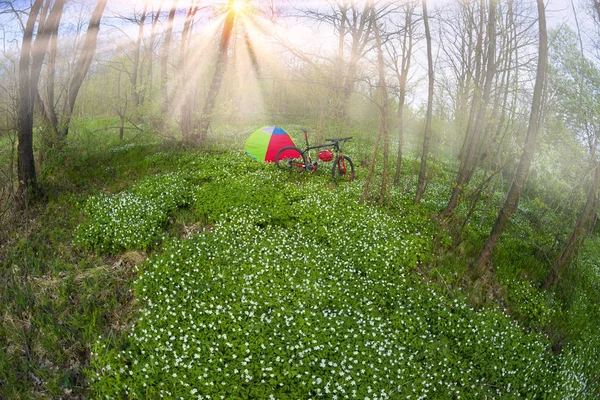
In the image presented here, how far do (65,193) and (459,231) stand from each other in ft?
38.8

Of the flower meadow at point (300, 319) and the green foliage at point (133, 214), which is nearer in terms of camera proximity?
the flower meadow at point (300, 319)

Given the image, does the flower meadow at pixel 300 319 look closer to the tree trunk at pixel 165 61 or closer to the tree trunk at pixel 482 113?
the tree trunk at pixel 482 113

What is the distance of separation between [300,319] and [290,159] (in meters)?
7.14

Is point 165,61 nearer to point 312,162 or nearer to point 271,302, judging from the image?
point 312,162

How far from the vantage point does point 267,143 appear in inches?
526

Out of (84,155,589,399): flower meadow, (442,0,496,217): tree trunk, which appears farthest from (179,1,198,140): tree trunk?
(442,0,496,217): tree trunk

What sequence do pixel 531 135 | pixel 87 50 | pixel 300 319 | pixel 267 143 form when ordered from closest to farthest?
pixel 300 319
pixel 531 135
pixel 87 50
pixel 267 143

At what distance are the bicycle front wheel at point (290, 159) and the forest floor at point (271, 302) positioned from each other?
1664 mm

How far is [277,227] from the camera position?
27.8ft

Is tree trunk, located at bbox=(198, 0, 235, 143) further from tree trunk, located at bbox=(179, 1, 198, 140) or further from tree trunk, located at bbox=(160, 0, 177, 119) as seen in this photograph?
tree trunk, located at bbox=(160, 0, 177, 119)

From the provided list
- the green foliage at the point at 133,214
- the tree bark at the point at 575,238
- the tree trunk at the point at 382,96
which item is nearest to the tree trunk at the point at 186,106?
the green foliage at the point at 133,214

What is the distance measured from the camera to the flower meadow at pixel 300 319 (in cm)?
499

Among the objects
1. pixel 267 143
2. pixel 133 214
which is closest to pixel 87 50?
pixel 267 143

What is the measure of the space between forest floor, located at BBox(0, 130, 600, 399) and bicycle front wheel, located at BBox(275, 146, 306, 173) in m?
1.66
